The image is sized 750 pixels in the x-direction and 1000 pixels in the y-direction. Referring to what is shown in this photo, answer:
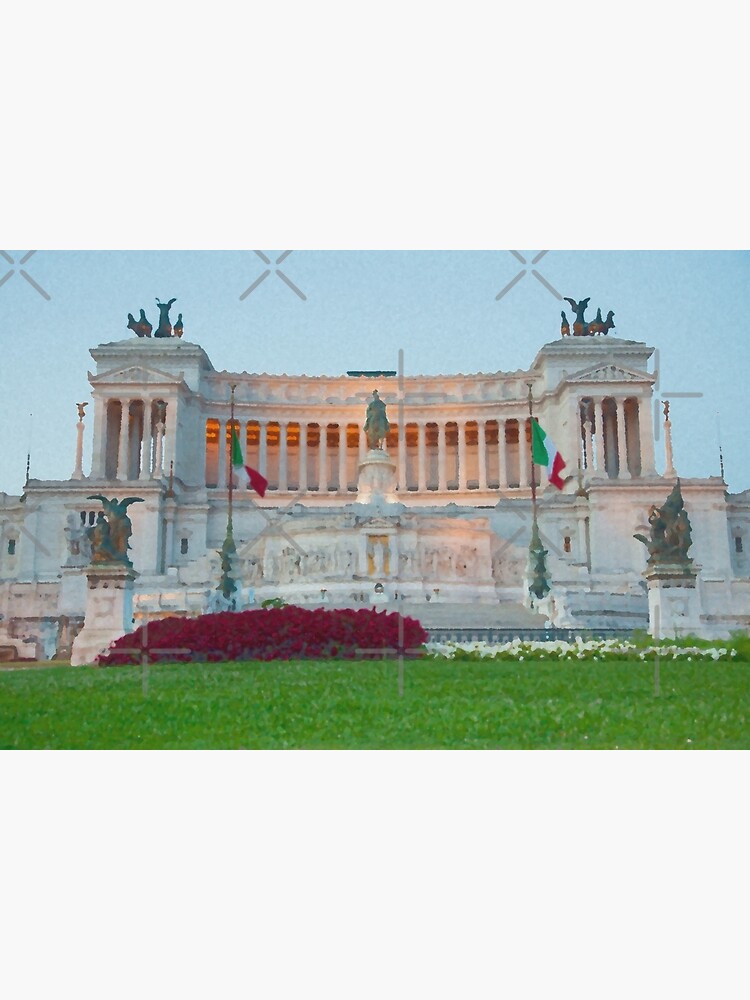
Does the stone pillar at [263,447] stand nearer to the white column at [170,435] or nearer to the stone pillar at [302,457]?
the stone pillar at [302,457]

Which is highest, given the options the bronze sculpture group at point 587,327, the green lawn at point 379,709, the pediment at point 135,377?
the bronze sculpture group at point 587,327

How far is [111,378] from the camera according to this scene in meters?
56.0

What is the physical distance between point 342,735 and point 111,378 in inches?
1932

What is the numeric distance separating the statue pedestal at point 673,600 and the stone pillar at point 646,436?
30.7 metres

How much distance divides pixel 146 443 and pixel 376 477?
17.1 metres

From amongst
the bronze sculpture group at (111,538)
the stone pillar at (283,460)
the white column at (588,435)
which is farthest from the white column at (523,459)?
the bronze sculpture group at (111,538)

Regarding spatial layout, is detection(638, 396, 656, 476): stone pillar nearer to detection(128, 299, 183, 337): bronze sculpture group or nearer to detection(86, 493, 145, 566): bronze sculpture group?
detection(128, 299, 183, 337): bronze sculpture group

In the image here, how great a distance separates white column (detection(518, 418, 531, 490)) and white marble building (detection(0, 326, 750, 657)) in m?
0.14

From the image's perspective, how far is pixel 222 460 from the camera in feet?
197

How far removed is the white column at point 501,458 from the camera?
199 ft

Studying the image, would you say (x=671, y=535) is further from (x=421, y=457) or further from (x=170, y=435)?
(x=421, y=457)

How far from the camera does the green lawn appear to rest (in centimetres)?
981

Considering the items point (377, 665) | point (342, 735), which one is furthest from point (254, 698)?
point (377, 665)

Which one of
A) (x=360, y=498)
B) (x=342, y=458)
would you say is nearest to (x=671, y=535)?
(x=360, y=498)
